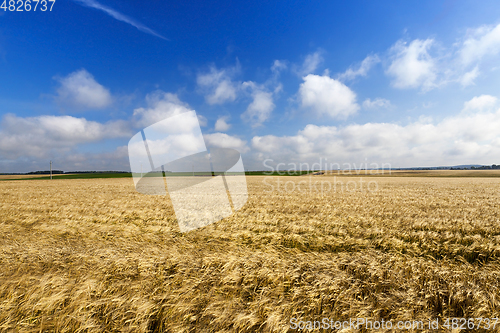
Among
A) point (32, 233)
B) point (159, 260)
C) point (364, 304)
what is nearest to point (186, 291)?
point (159, 260)

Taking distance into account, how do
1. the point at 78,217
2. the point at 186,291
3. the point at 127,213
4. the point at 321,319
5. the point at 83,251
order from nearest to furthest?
the point at 321,319 → the point at 186,291 → the point at 83,251 → the point at 78,217 → the point at 127,213

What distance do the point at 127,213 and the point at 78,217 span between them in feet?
Result: 7.33

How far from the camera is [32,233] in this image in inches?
313

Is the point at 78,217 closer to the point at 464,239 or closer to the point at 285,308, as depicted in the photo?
the point at 285,308

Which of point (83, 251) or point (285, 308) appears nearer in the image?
point (285, 308)

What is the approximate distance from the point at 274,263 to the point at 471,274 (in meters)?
4.29

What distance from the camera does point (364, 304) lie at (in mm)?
3455

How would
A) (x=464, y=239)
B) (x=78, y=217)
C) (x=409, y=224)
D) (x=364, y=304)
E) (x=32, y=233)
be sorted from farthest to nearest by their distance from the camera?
(x=78, y=217) → (x=409, y=224) → (x=32, y=233) → (x=464, y=239) → (x=364, y=304)

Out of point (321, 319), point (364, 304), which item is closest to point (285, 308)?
point (321, 319)

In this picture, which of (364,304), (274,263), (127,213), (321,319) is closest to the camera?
(321,319)

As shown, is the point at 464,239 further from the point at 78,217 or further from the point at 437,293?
the point at 78,217

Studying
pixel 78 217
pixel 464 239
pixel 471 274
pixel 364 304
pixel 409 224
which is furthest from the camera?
pixel 78 217

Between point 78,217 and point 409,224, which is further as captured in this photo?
point 78,217

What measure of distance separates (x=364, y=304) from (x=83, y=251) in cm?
727
